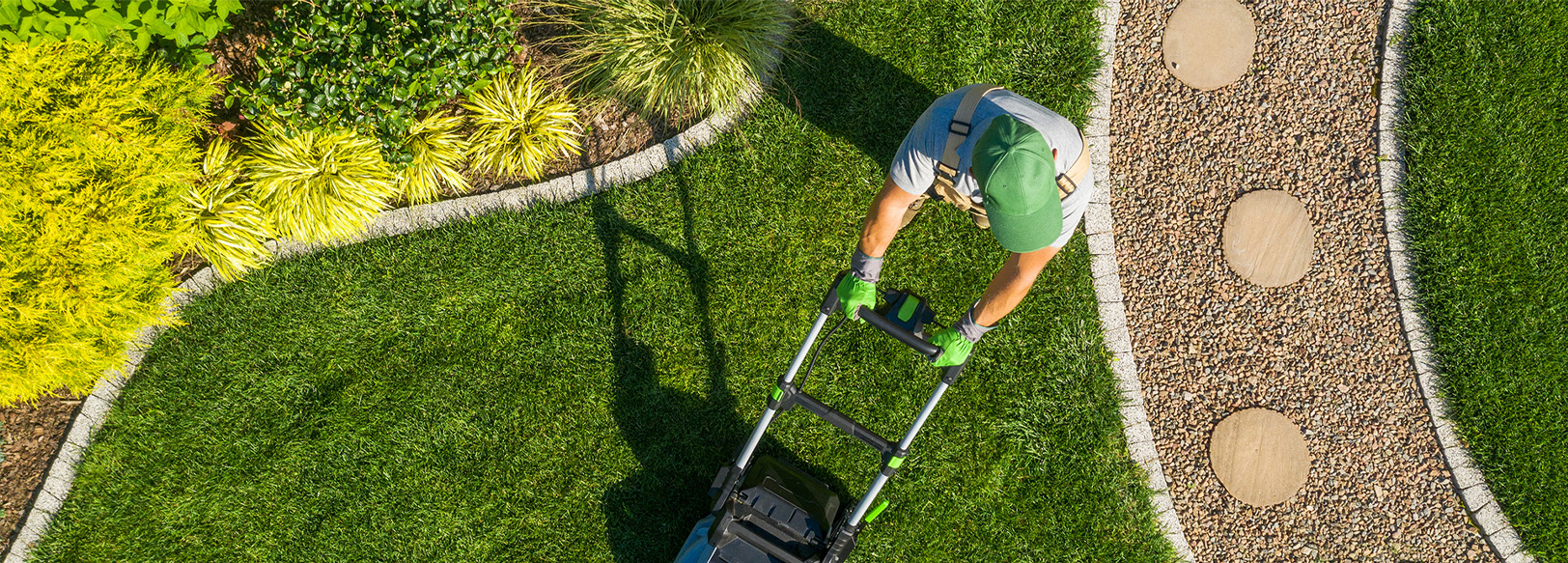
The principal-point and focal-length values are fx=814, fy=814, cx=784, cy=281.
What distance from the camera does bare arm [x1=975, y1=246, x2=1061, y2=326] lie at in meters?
3.62

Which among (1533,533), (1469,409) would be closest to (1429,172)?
(1469,409)

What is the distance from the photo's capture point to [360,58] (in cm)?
421

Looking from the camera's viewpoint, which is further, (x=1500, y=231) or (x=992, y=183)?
(x=1500, y=231)

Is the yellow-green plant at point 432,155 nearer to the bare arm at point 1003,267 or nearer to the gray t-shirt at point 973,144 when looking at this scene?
the bare arm at point 1003,267

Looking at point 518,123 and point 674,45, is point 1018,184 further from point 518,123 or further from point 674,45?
point 518,123

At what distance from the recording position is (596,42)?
4.76 meters

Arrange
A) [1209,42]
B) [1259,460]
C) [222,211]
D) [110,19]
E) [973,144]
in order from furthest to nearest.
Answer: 1. [1209,42]
2. [1259,460]
3. [222,211]
4. [110,19]
5. [973,144]

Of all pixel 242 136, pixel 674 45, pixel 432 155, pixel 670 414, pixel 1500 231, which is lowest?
pixel 670 414

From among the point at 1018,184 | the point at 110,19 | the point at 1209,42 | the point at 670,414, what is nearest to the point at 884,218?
the point at 1018,184

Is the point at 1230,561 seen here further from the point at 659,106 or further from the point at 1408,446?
the point at 659,106

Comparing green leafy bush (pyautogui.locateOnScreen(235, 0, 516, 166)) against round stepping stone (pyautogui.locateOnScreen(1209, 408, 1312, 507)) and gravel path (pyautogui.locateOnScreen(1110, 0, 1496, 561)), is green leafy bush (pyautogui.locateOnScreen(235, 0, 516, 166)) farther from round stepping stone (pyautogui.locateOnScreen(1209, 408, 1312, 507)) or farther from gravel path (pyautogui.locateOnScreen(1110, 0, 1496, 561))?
round stepping stone (pyautogui.locateOnScreen(1209, 408, 1312, 507))

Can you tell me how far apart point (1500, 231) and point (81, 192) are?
7.96 metres

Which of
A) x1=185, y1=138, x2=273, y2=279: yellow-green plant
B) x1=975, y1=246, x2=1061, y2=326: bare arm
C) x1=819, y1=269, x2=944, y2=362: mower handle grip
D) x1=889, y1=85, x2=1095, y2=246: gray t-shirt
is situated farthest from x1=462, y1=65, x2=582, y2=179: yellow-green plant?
x1=975, y1=246, x2=1061, y2=326: bare arm

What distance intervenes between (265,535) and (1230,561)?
5873 millimetres
